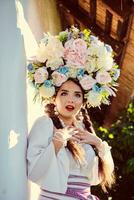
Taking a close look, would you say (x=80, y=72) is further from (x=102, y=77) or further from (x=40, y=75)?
(x=40, y=75)

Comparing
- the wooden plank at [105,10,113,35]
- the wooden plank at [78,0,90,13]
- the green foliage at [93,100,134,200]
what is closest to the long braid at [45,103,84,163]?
the wooden plank at [105,10,113,35]

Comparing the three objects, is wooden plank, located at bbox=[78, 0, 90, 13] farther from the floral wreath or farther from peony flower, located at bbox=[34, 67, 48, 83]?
peony flower, located at bbox=[34, 67, 48, 83]

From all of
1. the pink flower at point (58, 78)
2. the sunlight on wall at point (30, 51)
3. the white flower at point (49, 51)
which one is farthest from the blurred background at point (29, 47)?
the pink flower at point (58, 78)

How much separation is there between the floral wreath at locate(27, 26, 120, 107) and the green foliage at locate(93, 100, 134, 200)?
4500 millimetres

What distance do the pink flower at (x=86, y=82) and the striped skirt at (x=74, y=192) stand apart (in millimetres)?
716

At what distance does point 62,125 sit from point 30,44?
725mm

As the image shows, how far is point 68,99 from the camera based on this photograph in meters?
4.52

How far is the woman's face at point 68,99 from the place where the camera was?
14.8 ft

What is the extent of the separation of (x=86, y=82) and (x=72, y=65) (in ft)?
0.58

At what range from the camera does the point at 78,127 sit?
4.65 meters

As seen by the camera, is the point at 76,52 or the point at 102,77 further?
the point at 102,77

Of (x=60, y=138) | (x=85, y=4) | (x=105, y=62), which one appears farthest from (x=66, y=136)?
(x=85, y=4)

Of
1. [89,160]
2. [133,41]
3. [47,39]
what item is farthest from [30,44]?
[133,41]

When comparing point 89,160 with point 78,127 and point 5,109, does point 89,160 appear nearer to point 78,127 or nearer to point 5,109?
point 78,127
